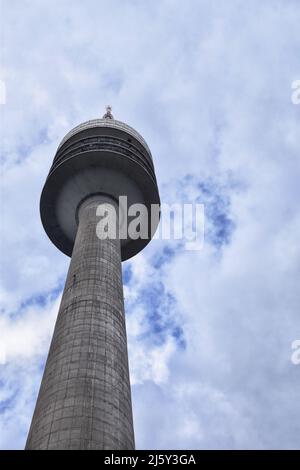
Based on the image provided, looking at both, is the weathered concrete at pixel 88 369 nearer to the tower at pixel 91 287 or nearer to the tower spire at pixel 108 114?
the tower at pixel 91 287

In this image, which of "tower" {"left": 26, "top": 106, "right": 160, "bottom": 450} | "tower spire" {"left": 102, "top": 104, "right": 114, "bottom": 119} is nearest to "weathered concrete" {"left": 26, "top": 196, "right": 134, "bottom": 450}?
"tower" {"left": 26, "top": 106, "right": 160, "bottom": 450}

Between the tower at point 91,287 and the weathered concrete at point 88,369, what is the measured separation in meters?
0.04

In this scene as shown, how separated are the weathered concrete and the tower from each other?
0.04m

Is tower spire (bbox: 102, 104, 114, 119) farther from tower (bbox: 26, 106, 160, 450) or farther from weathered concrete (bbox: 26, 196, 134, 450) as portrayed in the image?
weathered concrete (bbox: 26, 196, 134, 450)

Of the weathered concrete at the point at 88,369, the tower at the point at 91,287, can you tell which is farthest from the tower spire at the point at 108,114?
the weathered concrete at the point at 88,369

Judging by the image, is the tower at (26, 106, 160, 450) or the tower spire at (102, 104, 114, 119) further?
the tower spire at (102, 104, 114, 119)

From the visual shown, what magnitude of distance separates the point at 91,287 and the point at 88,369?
5.53m

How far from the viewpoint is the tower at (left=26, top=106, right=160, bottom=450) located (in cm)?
2005

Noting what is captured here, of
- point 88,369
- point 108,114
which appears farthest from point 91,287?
point 108,114

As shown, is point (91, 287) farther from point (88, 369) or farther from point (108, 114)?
point (108, 114)

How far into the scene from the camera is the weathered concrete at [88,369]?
63.9ft

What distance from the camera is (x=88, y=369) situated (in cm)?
2191
